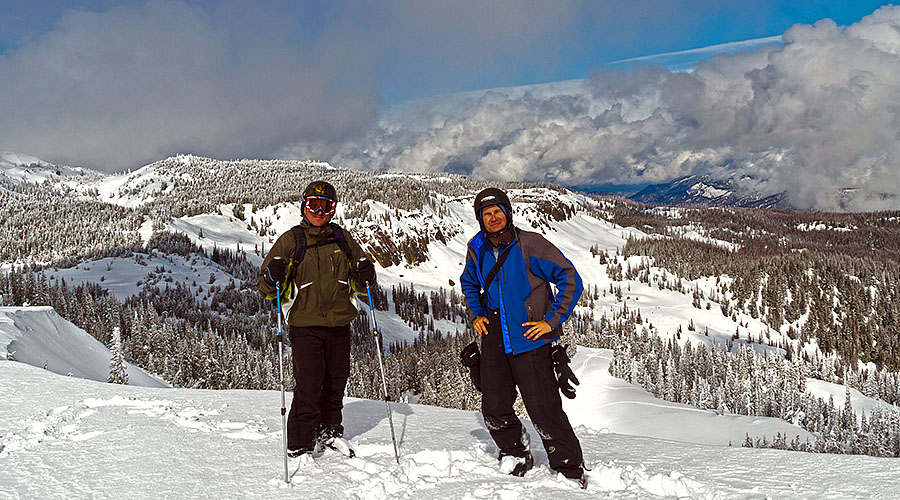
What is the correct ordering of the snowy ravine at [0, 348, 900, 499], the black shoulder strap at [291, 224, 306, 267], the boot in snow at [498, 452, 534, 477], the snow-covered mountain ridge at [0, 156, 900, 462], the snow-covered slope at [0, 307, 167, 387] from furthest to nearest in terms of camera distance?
the snow-covered mountain ridge at [0, 156, 900, 462], the snow-covered slope at [0, 307, 167, 387], the black shoulder strap at [291, 224, 306, 267], the boot in snow at [498, 452, 534, 477], the snowy ravine at [0, 348, 900, 499]

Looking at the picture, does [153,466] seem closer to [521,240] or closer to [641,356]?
[521,240]

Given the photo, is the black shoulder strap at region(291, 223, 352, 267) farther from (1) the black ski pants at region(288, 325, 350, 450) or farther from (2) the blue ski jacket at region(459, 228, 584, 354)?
(2) the blue ski jacket at region(459, 228, 584, 354)

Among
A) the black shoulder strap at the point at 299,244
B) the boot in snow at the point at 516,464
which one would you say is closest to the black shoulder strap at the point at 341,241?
the black shoulder strap at the point at 299,244

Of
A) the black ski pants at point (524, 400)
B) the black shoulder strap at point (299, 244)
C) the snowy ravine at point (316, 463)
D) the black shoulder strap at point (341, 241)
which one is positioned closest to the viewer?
the snowy ravine at point (316, 463)

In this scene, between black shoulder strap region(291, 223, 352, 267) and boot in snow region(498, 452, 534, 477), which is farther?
black shoulder strap region(291, 223, 352, 267)

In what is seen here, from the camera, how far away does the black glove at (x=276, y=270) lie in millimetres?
6094

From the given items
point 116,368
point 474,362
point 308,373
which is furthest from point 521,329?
point 116,368

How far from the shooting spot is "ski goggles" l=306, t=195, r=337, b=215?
6.46m

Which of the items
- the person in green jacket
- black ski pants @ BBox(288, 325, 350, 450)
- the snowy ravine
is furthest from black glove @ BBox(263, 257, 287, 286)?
the snowy ravine

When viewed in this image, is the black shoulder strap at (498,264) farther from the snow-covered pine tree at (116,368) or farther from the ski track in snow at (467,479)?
the snow-covered pine tree at (116,368)

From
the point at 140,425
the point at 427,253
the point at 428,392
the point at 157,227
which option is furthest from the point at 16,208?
the point at 140,425

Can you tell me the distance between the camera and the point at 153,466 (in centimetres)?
560

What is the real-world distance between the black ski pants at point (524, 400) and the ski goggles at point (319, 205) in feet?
8.74

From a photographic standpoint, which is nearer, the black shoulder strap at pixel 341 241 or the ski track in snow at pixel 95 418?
the ski track in snow at pixel 95 418
